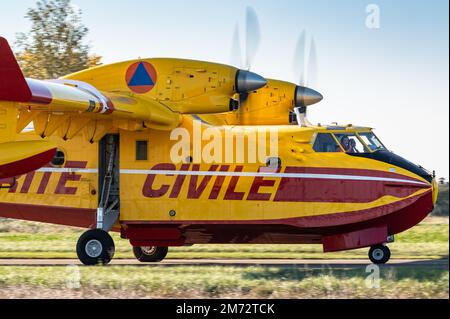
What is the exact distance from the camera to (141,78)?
18.9 meters

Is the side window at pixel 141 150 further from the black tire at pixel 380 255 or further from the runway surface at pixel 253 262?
the black tire at pixel 380 255

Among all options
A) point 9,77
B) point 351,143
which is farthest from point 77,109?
point 351,143

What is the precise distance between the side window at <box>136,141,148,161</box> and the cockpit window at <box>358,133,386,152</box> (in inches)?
178

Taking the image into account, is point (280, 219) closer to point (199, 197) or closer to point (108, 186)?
point (199, 197)

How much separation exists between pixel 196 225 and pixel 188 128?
Result: 206 cm

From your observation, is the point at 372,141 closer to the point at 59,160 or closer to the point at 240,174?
the point at 240,174

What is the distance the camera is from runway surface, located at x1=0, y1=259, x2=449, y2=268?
18.5 meters

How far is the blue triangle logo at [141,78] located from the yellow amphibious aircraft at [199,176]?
21mm

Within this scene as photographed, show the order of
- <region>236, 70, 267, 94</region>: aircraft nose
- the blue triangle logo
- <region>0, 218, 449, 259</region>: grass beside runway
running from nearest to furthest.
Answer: the blue triangle logo
<region>236, 70, 267, 94</region>: aircraft nose
<region>0, 218, 449, 259</region>: grass beside runway

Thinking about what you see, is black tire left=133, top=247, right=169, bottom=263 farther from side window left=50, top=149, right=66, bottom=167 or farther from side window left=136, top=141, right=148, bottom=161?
side window left=50, top=149, right=66, bottom=167

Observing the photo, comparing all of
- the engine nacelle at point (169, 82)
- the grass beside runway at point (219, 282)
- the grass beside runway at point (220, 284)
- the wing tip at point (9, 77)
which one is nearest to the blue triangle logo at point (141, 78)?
the engine nacelle at point (169, 82)

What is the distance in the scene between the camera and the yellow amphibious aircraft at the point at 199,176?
18.1m

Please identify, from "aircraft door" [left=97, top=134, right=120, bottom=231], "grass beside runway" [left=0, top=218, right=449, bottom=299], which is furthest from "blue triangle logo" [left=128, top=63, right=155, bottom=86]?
"grass beside runway" [left=0, top=218, right=449, bottom=299]
